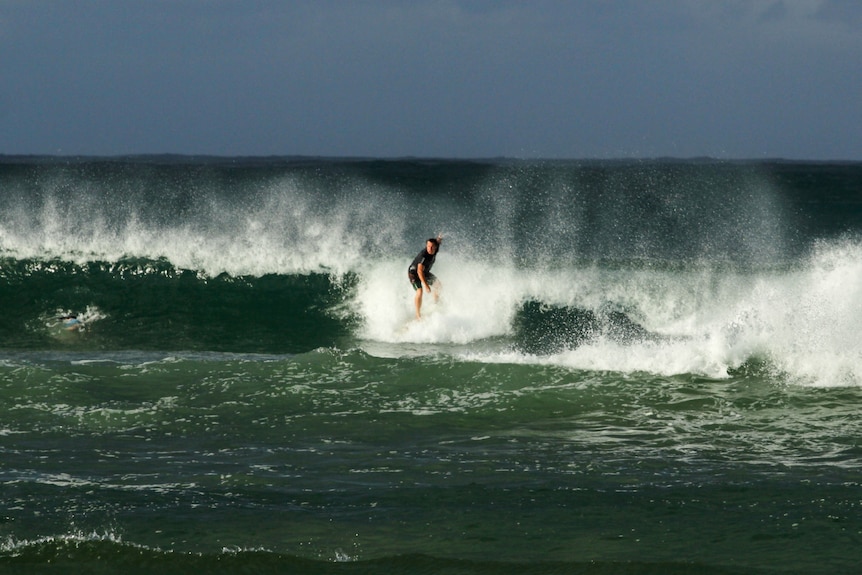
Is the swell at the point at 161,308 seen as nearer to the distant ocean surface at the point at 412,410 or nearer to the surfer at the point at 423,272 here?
the distant ocean surface at the point at 412,410

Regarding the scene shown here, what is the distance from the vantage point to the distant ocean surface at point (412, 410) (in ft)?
22.3

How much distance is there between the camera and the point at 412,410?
34.3 feet

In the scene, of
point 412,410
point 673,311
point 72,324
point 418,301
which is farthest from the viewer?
point 673,311

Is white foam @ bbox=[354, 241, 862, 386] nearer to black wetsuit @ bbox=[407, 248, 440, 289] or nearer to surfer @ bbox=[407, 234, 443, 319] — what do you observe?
surfer @ bbox=[407, 234, 443, 319]

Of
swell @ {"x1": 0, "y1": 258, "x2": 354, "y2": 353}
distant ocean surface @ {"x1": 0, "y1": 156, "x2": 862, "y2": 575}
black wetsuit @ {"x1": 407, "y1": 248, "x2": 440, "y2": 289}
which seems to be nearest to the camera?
distant ocean surface @ {"x1": 0, "y1": 156, "x2": 862, "y2": 575}

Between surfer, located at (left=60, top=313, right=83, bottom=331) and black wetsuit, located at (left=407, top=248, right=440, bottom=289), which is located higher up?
black wetsuit, located at (left=407, top=248, right=440, bottom=289)

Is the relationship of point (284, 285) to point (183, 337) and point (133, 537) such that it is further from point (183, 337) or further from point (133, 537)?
point (133, 537)

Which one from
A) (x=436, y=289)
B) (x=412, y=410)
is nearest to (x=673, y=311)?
(x=436, y=289)

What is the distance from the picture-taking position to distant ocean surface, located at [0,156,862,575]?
6.79 metres

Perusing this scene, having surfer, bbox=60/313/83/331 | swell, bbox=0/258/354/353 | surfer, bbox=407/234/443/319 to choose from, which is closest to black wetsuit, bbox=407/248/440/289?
surfer, bbox=407/234/443/319

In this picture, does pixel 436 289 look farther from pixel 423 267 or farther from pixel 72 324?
pixel 72 324

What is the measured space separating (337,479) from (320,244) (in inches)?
621

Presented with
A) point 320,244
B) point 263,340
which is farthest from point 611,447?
point 320,244

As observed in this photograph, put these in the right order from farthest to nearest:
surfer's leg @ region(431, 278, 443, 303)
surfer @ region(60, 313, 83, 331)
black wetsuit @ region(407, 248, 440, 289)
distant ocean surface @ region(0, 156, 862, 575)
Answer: surfer @ region(60, 313, 83, 331), surfer's leg @ region(431, 278, 443, 303), black wetsuit @ region(407, 248, 440, 289), distant ocean surface @ region(0, 156, 862, 575)
